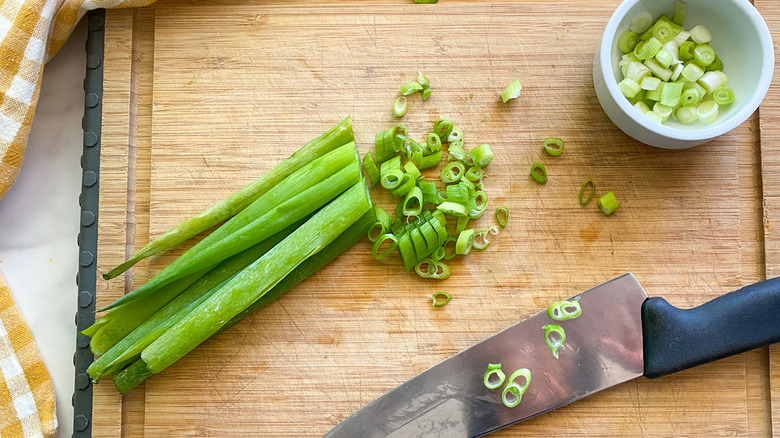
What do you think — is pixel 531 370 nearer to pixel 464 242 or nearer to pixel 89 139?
pixel 464 242

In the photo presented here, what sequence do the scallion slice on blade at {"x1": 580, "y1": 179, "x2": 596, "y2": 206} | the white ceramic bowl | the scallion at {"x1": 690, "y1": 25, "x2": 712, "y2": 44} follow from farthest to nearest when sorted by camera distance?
1. the scallion slice on blade at {"x1": 580, "y1": 179, "x2": 596, "y2": 206}
2. the scallion at {"x1": 690, "y1": 25, "x2": 712, "y2": 44}
3. the white ceramic bowl

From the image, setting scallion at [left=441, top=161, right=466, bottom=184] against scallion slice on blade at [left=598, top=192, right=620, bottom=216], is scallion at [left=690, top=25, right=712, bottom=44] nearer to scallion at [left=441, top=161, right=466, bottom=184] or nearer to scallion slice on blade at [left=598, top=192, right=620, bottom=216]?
scallion slice on blade at [left=598, top=192, right=620, bottom=216]

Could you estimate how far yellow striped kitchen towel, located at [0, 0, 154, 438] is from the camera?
2.07 m

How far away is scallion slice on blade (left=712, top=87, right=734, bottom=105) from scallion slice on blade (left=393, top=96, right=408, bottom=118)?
40.3 inches

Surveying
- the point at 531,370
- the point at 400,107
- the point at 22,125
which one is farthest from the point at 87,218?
Result: the point at 531,370

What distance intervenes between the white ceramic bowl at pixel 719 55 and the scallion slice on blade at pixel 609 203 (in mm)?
216

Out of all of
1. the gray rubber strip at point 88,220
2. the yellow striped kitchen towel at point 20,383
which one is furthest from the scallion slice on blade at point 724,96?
the yellow striped kitchen towel at point 20,383

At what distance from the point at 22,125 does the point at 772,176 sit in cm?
268

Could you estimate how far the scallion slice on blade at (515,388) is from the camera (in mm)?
1896

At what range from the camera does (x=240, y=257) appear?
200 centimetres

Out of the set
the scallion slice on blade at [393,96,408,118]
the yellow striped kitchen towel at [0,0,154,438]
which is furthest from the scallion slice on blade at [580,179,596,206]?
the yellow striped kitchen towel at [0,0,154,438]

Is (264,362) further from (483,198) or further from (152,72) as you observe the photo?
(152,72)

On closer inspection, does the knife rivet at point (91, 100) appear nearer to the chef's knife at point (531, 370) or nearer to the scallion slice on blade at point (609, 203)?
the chef's knife at point (531, 370)

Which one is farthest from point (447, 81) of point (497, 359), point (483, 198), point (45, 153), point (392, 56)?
point (45, 153)
